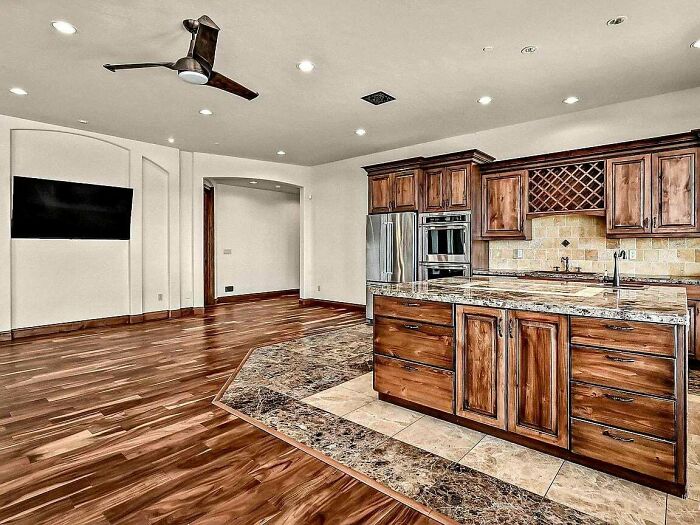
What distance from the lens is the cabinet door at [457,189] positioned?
5.56 meters

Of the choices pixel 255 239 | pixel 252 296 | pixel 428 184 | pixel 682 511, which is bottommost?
pixel 682 511

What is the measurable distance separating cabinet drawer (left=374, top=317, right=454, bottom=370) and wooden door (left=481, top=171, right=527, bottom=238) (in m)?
3.09

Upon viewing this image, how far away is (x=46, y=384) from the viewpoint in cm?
364

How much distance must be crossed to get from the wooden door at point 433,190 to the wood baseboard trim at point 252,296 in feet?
17.0

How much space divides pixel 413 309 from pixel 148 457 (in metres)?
1.90

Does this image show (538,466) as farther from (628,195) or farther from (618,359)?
(628,195)

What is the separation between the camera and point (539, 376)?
231 centimetres

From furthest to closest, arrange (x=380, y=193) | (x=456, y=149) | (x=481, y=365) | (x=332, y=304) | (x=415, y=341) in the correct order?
(x=332, y=304) < (x=380, y=193) < (x=456, y=149) < (x=415, y=341) < (x=481, y=365)

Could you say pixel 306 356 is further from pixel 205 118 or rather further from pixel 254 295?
pixel 254 295

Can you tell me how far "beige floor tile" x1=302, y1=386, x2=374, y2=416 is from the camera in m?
3.06

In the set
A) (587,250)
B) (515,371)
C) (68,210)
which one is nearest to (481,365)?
(515,371)

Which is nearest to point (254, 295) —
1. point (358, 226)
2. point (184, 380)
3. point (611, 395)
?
point (358, 226)

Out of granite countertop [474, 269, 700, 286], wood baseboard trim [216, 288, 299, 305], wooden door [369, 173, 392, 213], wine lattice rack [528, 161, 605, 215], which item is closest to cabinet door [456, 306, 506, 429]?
granite countertop [474, 269, 700, 286]

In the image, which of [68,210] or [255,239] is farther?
[255,239]
